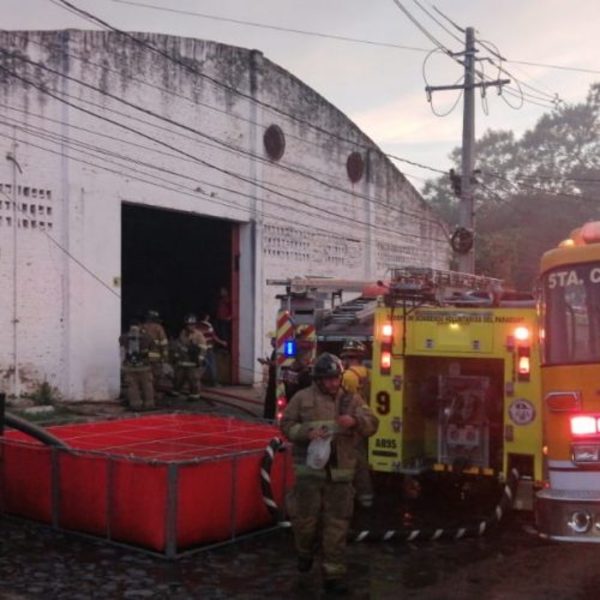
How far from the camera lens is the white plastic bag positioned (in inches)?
234

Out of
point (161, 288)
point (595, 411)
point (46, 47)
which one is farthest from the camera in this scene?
point (161, 288)

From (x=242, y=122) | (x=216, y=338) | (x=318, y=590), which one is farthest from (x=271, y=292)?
(x=318, y=590)

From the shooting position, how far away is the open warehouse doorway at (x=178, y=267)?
62.5 ft

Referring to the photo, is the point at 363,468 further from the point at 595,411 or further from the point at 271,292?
the point at 271,292

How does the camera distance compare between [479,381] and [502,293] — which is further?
[502,293]

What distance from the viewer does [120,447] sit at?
7.72m

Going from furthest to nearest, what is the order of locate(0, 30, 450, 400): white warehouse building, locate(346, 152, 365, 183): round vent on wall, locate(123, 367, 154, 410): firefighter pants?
1. locate(346, 152, 365, 183): round vent on wall
2. locate(123, 367, 154, 410): firefighter pants
3. locate(0, 30, 450, 400): white warehouse building

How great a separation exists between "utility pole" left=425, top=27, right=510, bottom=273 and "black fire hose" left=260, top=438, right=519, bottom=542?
40.6 feet

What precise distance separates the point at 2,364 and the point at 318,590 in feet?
30.4

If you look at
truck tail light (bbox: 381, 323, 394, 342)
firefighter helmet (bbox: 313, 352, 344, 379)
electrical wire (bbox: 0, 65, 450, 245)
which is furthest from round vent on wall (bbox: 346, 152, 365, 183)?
firefighter helmet (bbox: 313, 352, 344, 379)

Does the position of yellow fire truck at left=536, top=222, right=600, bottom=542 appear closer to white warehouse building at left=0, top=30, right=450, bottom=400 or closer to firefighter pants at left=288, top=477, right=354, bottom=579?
firefighter pants at left=288, top=477, right=354, bottom=579

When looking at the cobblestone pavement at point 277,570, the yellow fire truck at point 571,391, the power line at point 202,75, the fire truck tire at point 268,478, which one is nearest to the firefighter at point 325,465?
the cobblestone pavement at point 277,570

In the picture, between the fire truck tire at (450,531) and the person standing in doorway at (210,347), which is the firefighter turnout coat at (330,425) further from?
the person standing in doorway at (210,347)

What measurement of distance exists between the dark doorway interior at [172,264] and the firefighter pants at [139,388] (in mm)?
4848
